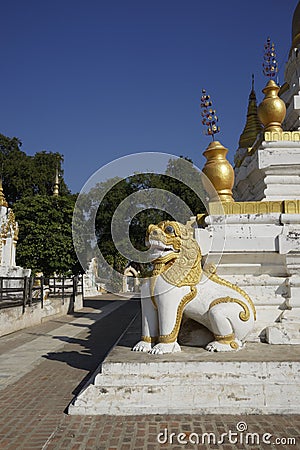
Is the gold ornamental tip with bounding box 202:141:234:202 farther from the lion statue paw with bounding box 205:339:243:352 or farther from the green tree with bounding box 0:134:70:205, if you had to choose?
the green tree with bounding box 0:134:70:205

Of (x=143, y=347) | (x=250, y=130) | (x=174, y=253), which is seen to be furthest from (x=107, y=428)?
(x=250, y=130)

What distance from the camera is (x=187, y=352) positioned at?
4.42 m

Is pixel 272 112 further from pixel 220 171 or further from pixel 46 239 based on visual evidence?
pixel 46 239

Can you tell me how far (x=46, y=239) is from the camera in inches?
894

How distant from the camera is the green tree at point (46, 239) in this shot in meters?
22.4

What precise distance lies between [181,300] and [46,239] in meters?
19.3

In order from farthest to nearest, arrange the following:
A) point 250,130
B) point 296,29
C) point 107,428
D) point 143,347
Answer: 1. point 250,130
2. point 296,29
3. point 143,347
4. point 107,428

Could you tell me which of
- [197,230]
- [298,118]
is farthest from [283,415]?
[298,118]

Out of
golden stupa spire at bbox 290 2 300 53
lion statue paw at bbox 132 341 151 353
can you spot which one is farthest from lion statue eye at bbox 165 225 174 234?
golden stupa spire at bbox 290 2 300 53

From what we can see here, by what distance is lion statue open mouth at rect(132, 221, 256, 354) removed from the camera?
4.41 m

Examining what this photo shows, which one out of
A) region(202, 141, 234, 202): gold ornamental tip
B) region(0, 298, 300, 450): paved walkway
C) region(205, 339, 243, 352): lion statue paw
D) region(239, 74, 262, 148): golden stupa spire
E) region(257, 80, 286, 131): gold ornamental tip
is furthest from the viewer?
region(239, 74, 262, 148): golden stupa spire

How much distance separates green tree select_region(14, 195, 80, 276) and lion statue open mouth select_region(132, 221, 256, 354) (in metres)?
18.2

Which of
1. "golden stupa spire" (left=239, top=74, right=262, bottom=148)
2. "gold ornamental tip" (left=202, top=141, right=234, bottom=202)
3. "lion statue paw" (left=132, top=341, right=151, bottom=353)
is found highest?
"golden stupa spire" (left=239, top=74, right=262, bottom=148)

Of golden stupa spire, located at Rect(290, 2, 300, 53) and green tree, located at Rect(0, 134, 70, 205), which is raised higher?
green tree, located at Rect(0, 134, 70, 205)
